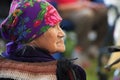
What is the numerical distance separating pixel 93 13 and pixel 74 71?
6.76ft

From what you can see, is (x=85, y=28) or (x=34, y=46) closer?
(x=34, y=46)

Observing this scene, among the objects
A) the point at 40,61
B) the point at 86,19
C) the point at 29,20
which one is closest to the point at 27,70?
the point at 40,61

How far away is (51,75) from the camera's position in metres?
1.71

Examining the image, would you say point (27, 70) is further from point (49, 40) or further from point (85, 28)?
point (85, 28)

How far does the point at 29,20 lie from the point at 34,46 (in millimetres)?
101

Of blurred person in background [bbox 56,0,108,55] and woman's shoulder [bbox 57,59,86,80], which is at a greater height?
woman's shoulder [bbox 57,59,86,80]

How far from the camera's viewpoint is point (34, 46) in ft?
5.83

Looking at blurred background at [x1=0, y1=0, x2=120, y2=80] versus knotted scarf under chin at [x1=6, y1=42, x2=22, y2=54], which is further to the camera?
blurred background at [x1=0, y1=0, x2=120, y2=80]

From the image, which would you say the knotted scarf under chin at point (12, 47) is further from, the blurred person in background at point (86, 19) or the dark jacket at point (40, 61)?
the blurred person in background at point (86, 19)

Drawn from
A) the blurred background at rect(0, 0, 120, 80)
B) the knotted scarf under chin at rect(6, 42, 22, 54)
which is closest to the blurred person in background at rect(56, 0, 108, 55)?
the blurred background at rect(0, 0, 120, 80)

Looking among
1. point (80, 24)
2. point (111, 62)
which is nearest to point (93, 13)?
point (80, 24)

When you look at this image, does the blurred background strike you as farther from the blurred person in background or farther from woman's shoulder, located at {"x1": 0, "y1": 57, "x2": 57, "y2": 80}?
woman's shoulder, located at {"x1": 0, "y1": 57, "x2": 57, "y2": 80}

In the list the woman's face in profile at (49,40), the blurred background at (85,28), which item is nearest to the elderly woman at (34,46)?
the woman's face in profile at (49,40)

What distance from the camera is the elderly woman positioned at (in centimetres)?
173
